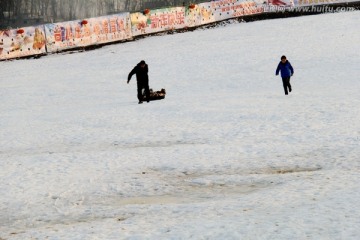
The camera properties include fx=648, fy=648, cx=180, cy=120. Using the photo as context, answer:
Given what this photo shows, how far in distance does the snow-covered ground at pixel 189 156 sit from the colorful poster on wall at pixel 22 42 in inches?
410

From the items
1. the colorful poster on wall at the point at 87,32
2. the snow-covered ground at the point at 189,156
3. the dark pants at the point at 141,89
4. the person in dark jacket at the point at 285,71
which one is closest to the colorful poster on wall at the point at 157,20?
the colorful poster on wall at the point at 87,32

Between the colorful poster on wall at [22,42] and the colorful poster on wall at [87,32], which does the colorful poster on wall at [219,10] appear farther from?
the colorful poster on wall at [22,42]

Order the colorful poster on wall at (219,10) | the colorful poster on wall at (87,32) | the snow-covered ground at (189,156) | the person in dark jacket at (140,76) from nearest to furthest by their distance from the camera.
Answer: the snow-covered ground at (189,156) → the person in dark jacket at (140,76) → the colorful poster on wall at (87,32) → the colorful poster on wall at (219,10)

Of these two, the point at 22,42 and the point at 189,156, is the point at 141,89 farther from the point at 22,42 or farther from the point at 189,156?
the point at 22,42

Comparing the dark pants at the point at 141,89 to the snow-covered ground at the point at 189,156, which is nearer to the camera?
the snow-covered ground at the point at 189,156

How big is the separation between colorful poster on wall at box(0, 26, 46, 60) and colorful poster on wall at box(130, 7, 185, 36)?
669cm

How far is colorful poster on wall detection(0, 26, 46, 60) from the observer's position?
39084mm

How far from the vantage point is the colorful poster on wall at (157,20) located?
1757 inches

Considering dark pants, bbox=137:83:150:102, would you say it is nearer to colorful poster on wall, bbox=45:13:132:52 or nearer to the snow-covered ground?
the snow-covered ground

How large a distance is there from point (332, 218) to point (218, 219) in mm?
1387

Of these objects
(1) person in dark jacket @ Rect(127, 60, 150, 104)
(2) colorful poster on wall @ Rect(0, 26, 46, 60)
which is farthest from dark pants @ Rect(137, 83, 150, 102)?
(2) colorful poster on wall @ Rect(0, 26, 46, 60)

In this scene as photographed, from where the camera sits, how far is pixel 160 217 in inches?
333

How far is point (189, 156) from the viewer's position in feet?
40.1

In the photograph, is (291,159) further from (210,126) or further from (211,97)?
(211,97)
